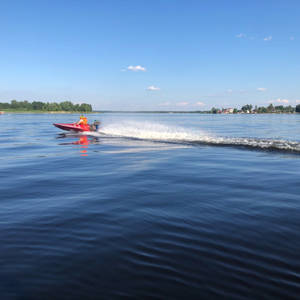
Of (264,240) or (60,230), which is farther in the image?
(60,230)

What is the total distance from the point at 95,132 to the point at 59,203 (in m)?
25.3

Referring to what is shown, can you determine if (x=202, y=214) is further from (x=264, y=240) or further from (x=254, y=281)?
(x=254, y=281)

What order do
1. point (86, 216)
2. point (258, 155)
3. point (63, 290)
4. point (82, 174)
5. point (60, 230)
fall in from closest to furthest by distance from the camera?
point (63, 290) → point (60, 230) → point (86, 216) → point (82, 174) → point (258, 155)

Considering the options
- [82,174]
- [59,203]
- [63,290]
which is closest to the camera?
[63,290]

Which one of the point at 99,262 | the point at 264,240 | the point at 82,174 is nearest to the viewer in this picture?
the point at 99,262

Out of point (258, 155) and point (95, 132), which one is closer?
point (258, 155)

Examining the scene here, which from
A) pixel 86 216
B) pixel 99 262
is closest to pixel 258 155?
pixel 86 216

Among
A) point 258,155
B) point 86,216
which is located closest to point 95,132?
point 258,155

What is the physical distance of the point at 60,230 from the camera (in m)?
4.90

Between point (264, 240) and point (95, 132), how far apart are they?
28.4 metres

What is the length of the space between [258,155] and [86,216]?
1170 cm

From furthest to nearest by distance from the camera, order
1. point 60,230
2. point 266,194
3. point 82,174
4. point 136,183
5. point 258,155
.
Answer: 1. point 258,155
2. point 82,174
3. point 136,183
4. point 266,194
5. point 60,230

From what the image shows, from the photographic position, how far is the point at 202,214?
568 cm

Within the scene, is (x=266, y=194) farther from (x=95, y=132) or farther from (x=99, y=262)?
(x=95, y=132)
